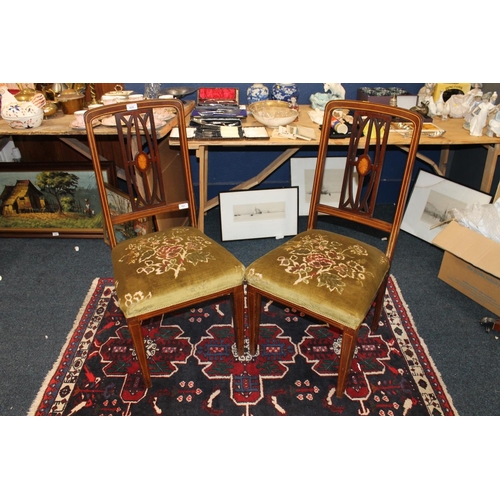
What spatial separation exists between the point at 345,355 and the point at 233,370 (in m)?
0.52

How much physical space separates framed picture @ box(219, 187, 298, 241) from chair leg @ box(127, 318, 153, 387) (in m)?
1.17

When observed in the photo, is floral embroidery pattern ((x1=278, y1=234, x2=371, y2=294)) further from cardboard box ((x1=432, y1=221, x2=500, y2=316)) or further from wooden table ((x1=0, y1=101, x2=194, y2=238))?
wooden table ((x1=0, y1=101, x2=194, y2=238))

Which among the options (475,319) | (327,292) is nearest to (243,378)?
(327,292)

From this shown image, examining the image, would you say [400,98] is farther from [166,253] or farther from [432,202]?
[166,253]

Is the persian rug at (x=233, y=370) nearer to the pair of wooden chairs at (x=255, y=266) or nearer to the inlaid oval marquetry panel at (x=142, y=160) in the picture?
the pair of wooden chairs at (x=255, y=266)

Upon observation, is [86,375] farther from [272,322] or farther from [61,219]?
[61,219]

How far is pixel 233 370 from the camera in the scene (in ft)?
5.99

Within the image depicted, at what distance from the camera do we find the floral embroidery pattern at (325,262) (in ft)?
5.08

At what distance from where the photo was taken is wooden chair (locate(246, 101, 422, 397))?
1499mm

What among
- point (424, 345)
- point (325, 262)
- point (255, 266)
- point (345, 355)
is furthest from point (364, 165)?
point (424, 345)

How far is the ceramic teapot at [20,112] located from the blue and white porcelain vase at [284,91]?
1327 mm

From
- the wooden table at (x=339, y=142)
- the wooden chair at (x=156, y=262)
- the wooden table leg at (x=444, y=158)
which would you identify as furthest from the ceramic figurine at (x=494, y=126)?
the wooden chair at (x=156, y=262)

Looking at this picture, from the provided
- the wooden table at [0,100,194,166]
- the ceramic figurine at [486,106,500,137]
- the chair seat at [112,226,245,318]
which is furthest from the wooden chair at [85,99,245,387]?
the ceramic figurine at [486,106,500,137]

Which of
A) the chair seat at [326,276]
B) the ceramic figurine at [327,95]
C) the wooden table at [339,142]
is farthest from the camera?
the ceramic figurine at [327,95]
